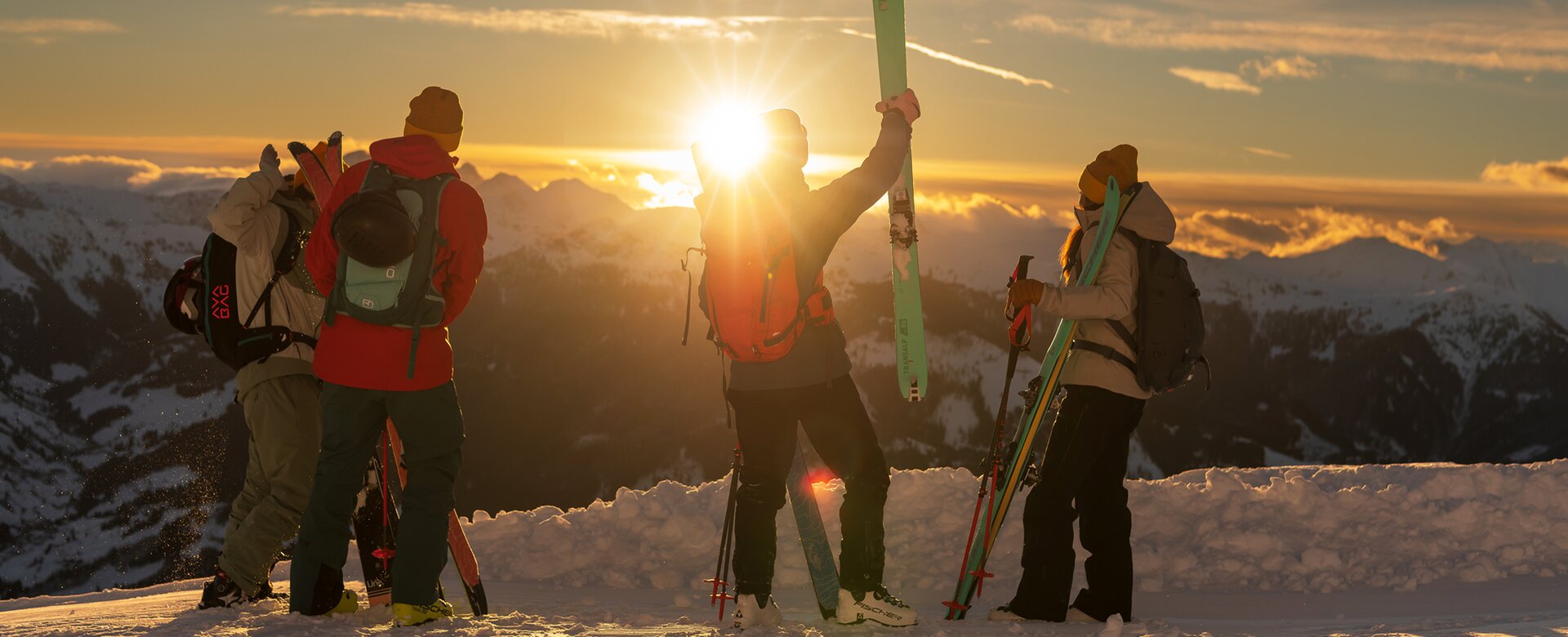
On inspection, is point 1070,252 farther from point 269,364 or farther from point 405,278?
point 269,364

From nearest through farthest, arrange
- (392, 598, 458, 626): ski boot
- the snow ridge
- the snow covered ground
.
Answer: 1. (392, 598, 458, 626): ski boot
2. the snow covered ground
3. the snow ridge

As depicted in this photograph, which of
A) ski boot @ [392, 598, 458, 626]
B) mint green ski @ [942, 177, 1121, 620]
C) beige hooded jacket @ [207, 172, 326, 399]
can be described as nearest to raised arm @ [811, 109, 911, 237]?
mint green ski @ [942, 177, 1121, 620]

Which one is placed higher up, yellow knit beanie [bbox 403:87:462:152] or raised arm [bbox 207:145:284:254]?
yellow knit beanie [bbox 403:87:462:152]

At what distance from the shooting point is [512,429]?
560 ft

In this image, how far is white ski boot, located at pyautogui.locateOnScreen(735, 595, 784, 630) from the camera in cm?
621

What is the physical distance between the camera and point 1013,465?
694cm

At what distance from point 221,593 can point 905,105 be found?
438 centimetres

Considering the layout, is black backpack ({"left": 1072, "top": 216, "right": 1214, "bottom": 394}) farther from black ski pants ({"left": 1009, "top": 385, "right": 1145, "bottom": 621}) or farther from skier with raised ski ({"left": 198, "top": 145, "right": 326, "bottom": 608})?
skier with raised ski ({"left": 198, "top": 145, "right": 326, "bottom": 608})

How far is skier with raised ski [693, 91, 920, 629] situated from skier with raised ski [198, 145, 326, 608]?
2.29m

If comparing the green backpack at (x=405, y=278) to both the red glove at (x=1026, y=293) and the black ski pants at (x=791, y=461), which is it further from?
the red glove at (x=1026, y=293)

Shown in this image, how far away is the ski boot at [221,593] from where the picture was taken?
21.7 ft

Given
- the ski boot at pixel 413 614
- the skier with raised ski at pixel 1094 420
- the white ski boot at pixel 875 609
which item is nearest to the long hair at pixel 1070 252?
the skier with raised ski at pixel 1094 420

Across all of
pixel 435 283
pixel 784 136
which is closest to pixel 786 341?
pixel 784 136

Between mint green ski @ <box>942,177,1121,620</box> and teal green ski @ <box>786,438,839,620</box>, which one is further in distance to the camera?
mint green ski @ <box>942,177,1121,620</box>
